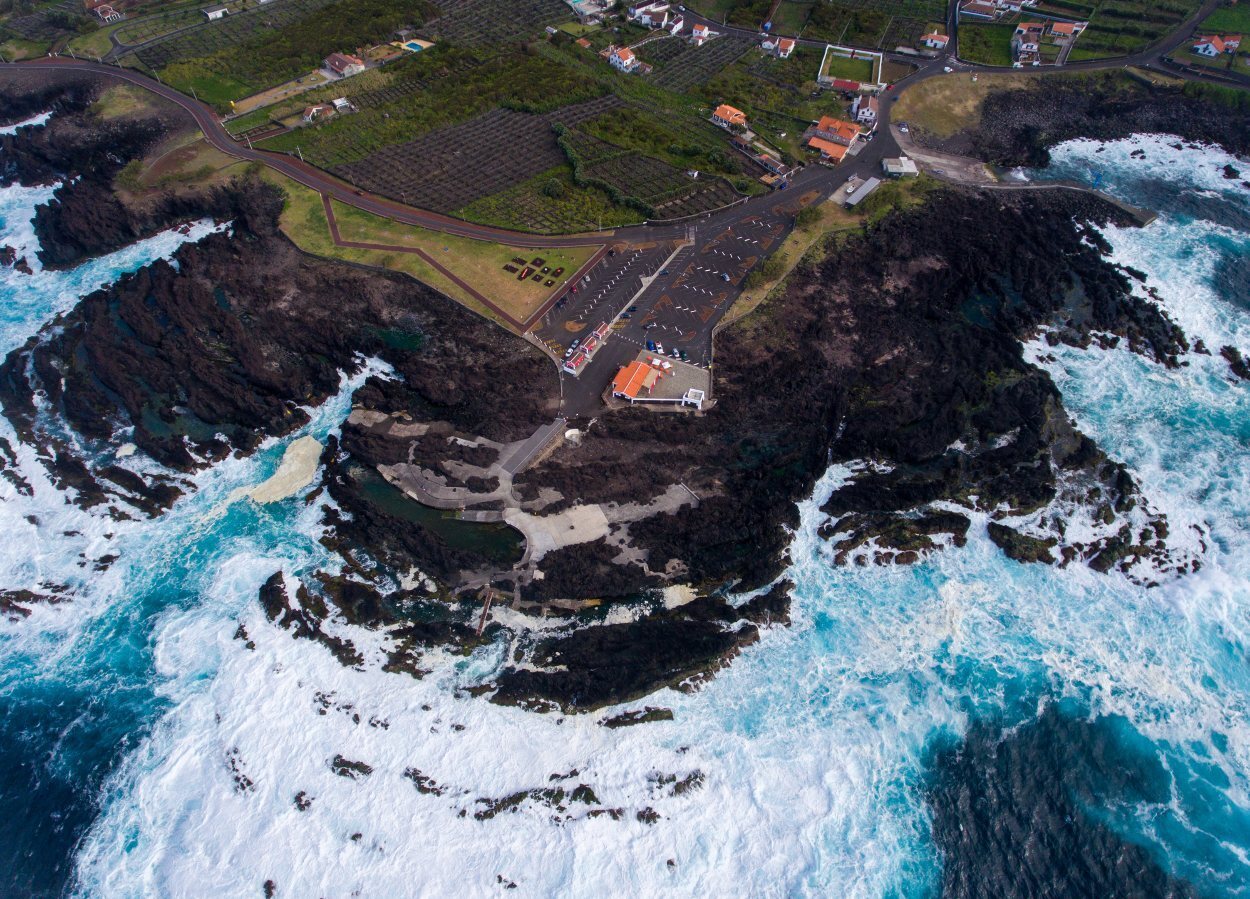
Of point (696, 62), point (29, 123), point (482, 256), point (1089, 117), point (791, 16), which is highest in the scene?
point (791, 16)

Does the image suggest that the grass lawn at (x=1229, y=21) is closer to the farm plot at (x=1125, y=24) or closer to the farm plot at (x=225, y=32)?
the farm plot at (x=1125, y=24)

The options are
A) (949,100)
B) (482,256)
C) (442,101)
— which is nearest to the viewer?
(482,256)

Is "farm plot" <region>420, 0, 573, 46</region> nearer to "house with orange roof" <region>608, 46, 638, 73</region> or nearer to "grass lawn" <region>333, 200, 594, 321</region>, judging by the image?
"house with orange roof" <region>608, 46, 638, 73</region>

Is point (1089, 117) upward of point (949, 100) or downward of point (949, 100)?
downward

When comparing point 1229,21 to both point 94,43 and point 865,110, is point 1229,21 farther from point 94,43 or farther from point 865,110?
point 94,43

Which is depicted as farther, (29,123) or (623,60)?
(623,60)

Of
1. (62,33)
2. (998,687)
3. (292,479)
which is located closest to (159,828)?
(292,479)

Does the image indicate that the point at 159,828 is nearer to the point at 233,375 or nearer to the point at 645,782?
the point at 645,782

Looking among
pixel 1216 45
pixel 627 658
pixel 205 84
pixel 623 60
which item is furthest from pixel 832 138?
pixel 205 84

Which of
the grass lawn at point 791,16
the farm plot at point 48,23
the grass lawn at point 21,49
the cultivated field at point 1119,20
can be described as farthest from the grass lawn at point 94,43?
the cultivated field at point 1119,20

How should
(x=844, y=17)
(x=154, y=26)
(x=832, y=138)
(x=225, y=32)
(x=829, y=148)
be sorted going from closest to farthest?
(x=829, y=148) < (x=832, y=138) < (x=225, y=32) < (x=154, y=26) < (x=844, y=17)
